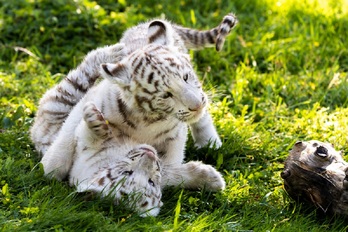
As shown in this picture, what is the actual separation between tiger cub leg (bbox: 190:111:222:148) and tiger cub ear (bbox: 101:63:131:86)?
1.12 m

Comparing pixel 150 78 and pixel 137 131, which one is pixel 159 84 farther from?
pixel 137 131

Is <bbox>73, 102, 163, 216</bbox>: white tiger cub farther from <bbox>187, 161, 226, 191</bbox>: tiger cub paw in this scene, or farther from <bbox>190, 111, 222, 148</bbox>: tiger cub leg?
<bbox>190, 111, 222, 148</bbox>: tiger cub leg

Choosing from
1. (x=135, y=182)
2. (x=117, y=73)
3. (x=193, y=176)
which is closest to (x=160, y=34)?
(x=117, y=73)

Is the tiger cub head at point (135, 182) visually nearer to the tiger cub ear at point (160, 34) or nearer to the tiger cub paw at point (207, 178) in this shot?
the tiger cub paw at point (207, 178)

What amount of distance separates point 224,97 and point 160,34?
157cm

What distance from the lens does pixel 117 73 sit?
195 inches

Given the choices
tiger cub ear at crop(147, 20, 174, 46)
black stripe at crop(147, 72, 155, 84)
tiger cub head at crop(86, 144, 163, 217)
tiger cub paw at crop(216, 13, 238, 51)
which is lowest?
tiger cub head at crop(86, 144, 163, 217)

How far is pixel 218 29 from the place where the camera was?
613 centimetres

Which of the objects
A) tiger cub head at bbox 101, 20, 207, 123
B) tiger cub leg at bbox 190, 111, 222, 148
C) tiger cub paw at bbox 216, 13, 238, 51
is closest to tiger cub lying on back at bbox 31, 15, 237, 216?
tiger cub head at bbox 101, 20, 207, 123

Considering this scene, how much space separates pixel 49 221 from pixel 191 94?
1208mm

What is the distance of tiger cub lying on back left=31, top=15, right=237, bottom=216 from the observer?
4.69m

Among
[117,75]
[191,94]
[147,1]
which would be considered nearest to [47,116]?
[117,75]

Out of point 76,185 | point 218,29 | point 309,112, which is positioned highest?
point 218,29

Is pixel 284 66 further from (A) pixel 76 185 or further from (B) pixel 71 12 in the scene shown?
(A) pixel 76 185
